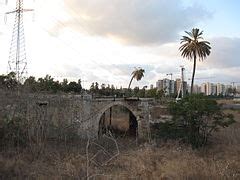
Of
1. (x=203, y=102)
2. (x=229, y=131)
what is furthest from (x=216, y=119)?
(x=229, y=131)

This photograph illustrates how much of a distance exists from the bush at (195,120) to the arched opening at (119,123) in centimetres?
431

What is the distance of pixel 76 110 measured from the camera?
22.9 meters

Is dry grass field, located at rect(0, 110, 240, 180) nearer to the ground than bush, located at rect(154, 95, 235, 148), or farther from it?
nearer to the ground

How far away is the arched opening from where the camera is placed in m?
28.6

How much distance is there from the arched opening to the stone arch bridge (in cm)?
99

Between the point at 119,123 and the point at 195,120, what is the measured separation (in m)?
12.1

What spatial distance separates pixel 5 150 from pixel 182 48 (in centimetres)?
2959

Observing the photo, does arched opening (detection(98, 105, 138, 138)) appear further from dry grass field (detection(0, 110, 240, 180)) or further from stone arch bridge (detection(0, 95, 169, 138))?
dry grass field (detection(0, 110, 240, 180))

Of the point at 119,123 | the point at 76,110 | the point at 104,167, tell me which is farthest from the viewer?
the point at 119,123

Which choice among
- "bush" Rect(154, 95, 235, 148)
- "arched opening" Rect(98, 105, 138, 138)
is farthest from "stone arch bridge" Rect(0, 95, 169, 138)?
"bush" Rect(154, 95, 235, 148)

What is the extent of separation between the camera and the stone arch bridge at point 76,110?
59.8ft

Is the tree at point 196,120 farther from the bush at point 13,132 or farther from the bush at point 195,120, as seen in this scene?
the bush at point 13,132

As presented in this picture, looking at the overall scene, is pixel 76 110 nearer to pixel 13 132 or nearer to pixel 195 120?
pixel 13 132

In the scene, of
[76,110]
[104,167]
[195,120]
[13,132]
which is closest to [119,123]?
[195,120]
